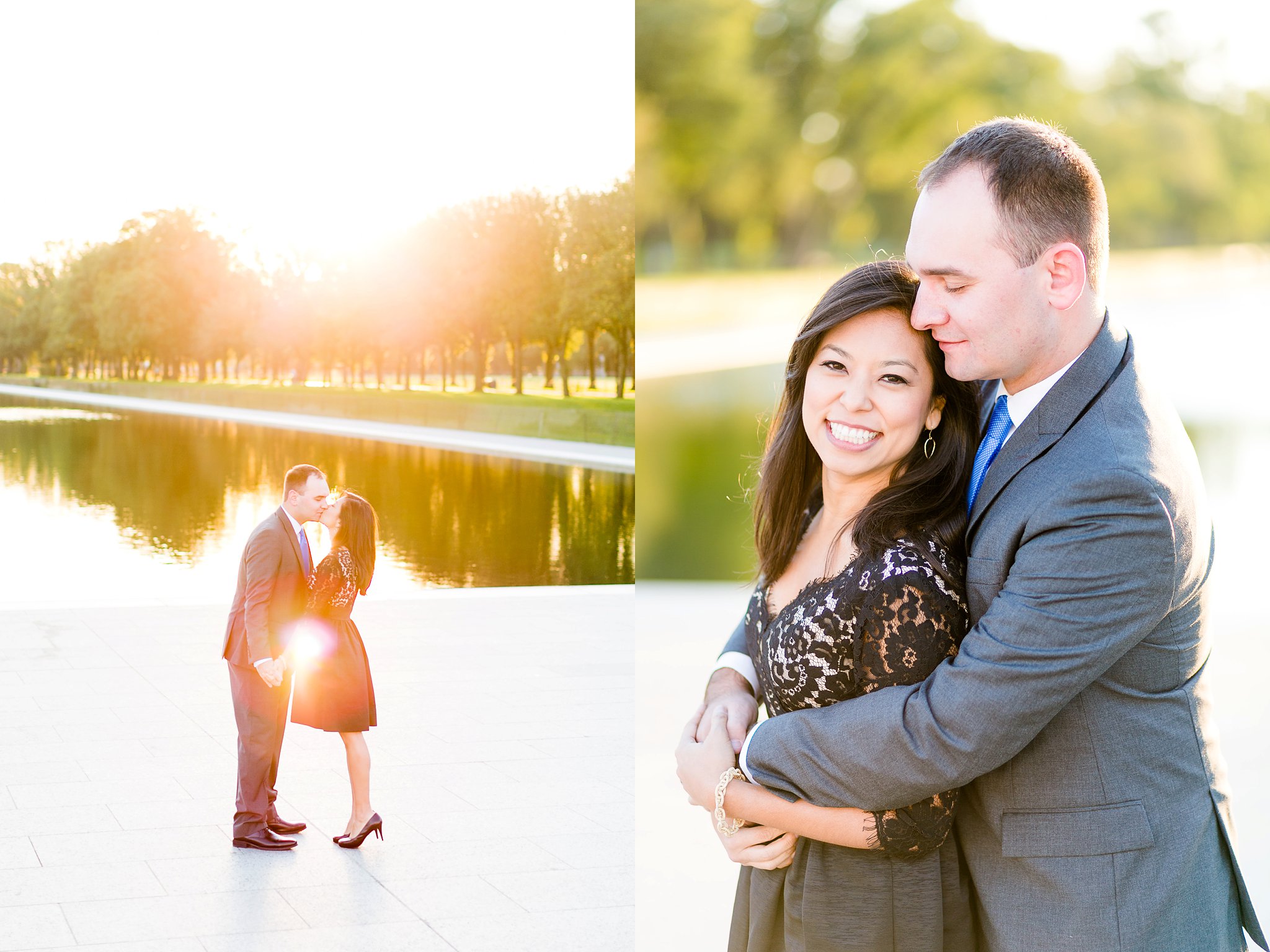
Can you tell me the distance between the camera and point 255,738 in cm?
507

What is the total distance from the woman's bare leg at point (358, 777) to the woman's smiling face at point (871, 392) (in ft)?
11.3

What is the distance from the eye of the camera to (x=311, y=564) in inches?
198

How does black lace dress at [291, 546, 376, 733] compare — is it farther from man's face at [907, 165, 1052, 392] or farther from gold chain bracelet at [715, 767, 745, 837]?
man's face at [907, 165, 1052, 392]

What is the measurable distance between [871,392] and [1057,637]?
480 mm

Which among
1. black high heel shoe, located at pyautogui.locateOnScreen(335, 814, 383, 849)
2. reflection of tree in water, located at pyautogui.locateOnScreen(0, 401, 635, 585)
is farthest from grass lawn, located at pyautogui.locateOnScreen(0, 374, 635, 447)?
black high heel shoe, located at pyautogui.locateOnScreen(335, 814, 383, 849)

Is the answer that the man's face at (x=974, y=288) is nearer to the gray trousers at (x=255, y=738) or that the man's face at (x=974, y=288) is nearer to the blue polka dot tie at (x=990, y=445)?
the blue polka dot tie at (x=990, y=445)

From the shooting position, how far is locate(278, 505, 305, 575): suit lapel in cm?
496

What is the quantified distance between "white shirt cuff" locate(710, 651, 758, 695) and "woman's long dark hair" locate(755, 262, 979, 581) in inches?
7.1

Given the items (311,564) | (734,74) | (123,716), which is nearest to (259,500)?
(123,716)

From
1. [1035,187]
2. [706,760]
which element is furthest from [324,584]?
[1035,187]

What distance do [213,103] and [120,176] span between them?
802 mm

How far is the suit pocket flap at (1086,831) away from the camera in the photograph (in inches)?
70.0

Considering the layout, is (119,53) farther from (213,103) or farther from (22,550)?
(22,550)

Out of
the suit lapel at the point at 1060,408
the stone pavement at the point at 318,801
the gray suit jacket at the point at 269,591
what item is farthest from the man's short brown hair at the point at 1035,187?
the gray suit jacket at the point at 269,591
